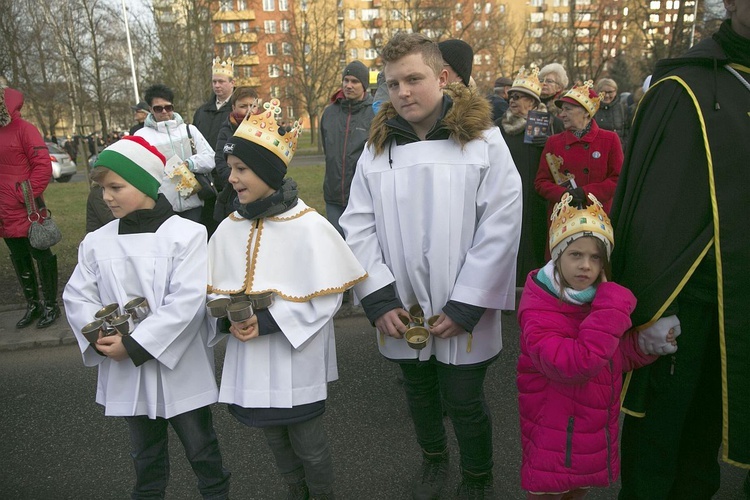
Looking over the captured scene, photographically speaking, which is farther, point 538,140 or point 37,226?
point 37,226

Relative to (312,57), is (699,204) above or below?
below

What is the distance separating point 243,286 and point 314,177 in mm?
14139

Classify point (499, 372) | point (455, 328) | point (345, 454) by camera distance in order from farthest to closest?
point (499, 372) → point (345, 454) → point (455, 328)

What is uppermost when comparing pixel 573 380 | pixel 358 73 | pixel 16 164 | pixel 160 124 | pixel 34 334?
pixel 358 73

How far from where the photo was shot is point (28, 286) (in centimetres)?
534

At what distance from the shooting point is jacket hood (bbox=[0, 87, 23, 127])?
192 inches

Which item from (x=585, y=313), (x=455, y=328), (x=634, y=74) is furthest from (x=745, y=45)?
(x=634, y=74)

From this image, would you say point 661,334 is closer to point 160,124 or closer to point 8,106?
point 160,124

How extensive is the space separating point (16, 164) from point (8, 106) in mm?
528

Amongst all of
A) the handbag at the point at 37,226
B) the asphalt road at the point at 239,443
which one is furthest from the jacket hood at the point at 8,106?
the asphalt road at the point at 239,443

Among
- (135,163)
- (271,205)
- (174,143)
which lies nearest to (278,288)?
(271,205)

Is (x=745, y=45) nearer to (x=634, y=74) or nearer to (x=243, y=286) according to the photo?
(x=243, y=286)

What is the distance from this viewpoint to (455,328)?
2393mm

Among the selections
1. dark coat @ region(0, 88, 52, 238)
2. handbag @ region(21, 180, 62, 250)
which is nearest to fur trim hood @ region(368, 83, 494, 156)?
handbag @ region(21, 180, 62, 250)
